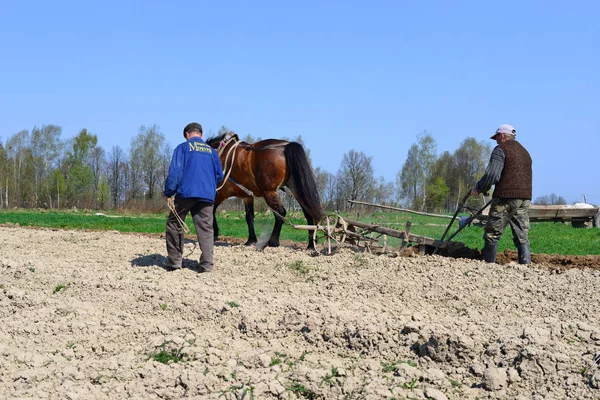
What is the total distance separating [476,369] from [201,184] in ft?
13.1

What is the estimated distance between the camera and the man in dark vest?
302 inches

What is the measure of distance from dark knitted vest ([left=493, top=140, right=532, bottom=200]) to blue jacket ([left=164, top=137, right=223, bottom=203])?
3.68 meters

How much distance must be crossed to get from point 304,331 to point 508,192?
154 inches

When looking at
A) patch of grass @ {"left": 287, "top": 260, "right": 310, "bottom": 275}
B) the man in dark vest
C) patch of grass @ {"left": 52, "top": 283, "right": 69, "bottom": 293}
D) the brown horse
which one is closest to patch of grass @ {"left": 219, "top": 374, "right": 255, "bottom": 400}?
patch of grass @ {"left": 287, "top": 260, "right": 310, "bottom": 275}

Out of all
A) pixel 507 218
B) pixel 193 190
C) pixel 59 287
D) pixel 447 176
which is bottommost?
pixel 59 287

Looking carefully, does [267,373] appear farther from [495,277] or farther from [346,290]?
[495,277]

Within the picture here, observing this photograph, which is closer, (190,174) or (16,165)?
(190,174)

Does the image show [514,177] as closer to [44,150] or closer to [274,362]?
[274,362]

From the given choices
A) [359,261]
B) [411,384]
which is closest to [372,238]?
[359,261]

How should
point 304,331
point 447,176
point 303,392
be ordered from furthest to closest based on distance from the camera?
point 447,176 < point 304,331 < point 303,392

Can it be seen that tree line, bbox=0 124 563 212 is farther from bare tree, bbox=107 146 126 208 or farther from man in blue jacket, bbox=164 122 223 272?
man in blue jacket, bbox=164 122 223 272

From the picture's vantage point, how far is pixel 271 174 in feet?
32.4

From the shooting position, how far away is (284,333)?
5.03 metres

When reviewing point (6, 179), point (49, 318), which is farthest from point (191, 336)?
point (6, 179)
